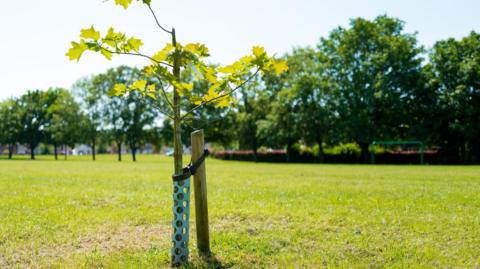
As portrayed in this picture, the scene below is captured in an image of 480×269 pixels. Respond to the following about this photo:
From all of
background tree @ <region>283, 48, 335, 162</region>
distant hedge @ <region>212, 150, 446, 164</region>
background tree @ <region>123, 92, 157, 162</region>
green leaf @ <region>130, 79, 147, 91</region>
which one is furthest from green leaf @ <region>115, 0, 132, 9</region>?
background tree @ <region>123, 92, 157, 162</region>

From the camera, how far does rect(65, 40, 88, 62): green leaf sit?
4117 millimetres

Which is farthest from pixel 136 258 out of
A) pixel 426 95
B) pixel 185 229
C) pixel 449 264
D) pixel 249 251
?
pixel 426 95

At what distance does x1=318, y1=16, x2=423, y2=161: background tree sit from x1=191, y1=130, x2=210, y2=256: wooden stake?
128ft

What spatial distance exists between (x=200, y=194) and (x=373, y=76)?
4230cm

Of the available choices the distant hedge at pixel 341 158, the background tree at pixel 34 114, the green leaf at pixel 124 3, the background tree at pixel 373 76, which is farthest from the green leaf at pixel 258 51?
the background tree at pixel 34 114

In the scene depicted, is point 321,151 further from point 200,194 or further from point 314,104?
Result: point 200,194

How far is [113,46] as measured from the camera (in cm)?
436

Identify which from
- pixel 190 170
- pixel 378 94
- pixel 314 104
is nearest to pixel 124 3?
pixel 190 170

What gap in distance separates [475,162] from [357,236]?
42.3 m

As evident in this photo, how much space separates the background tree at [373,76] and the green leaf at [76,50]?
4031 centimetres

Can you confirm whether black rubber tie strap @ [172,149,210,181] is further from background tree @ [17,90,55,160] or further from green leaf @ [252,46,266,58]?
background tree @ [17,90,55,160]

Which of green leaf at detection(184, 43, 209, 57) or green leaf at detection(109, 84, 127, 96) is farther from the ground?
green leaf at detection(184, 43, 209, 57)

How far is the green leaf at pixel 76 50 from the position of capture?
412 centimetres

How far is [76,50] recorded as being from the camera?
4.15 m
